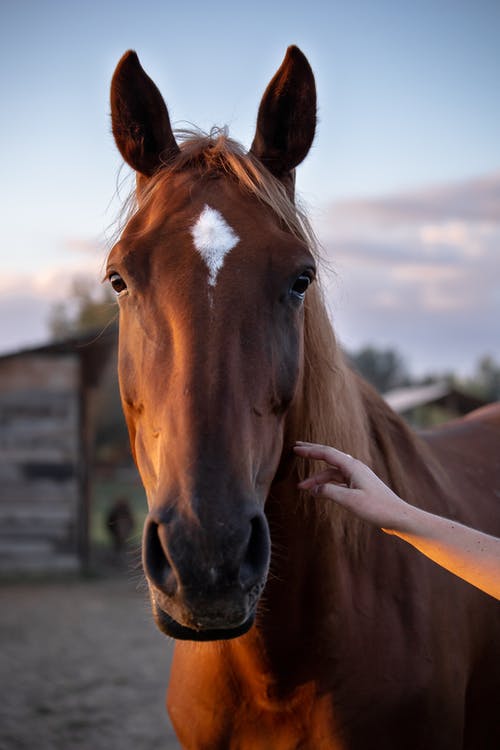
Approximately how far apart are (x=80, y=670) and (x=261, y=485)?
562 cm

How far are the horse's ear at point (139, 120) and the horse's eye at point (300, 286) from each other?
0.68m

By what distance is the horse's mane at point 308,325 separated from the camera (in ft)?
6.89

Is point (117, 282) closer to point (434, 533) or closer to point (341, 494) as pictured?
point (341, 494)

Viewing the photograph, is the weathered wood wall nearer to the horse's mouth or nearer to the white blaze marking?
the white blaze marking

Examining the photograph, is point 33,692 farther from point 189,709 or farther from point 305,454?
point 305,454

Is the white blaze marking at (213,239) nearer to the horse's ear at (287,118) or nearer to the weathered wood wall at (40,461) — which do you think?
the horse's ear at (287,118)

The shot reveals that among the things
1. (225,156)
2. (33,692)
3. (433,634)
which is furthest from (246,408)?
(33,692)

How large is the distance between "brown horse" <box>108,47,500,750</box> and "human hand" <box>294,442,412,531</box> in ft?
0.43

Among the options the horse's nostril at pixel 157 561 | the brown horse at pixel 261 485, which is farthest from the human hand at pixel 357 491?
the horse's nostril at pixel 157 561

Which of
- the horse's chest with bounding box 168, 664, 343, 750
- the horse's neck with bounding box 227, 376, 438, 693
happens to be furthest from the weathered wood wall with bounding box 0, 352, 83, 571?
the horse's neck with bounding box 227, 376, 438, 693

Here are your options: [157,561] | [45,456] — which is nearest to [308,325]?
[157,561]

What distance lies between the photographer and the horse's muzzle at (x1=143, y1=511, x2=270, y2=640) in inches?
57.5

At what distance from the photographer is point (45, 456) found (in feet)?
33.9

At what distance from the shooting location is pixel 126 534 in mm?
11891
